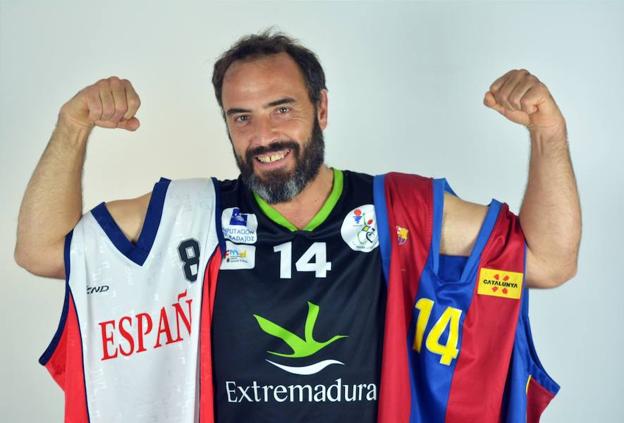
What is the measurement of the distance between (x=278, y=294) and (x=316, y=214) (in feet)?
0.94

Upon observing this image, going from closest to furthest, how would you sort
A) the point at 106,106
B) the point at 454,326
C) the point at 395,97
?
the point at 106,106 → the point at 454,326 → the point at 395,97

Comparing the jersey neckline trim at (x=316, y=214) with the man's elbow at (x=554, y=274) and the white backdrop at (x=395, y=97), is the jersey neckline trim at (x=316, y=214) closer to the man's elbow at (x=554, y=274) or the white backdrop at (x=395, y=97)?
the man's elbow at (x=554, y=274)

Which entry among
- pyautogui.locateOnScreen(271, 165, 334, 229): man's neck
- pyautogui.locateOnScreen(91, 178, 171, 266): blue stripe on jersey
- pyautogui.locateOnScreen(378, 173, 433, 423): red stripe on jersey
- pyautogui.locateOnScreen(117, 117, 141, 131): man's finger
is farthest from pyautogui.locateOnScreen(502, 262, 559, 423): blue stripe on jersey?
pyautogui.locateOnScreen(117, 117, 141, 131): man's finger

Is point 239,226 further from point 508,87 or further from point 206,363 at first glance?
point 508,87

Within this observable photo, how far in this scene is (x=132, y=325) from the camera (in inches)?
103

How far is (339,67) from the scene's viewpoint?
3494 mm

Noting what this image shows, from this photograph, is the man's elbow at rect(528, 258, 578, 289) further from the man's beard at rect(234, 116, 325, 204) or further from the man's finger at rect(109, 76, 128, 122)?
the man's finger at rect(109, 76, 128, 122)

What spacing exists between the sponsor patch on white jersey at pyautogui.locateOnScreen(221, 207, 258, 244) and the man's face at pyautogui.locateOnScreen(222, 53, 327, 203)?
0.09 metres

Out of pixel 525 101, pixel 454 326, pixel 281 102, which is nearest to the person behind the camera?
pixel 525 101

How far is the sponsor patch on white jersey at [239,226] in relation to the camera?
2674mm

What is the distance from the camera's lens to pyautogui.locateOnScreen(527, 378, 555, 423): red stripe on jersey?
2621mm

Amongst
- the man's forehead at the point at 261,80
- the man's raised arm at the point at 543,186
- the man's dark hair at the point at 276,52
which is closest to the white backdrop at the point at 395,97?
the man's dark hair at the point at 276,52

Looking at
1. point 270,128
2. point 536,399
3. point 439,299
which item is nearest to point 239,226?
point 270,128

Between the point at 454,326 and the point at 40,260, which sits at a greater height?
the point at 40,260
